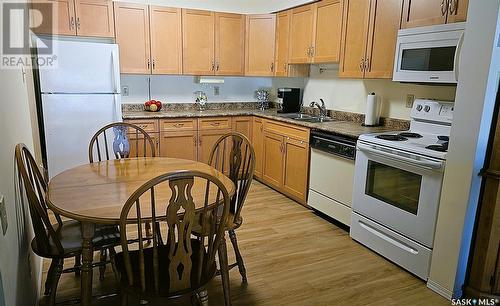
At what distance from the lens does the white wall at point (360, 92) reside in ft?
9.62

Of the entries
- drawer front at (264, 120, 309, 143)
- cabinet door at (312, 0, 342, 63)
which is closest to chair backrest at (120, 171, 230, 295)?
drawer front at (264, 120, 309, 143)

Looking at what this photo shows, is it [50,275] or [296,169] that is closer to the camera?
[50,275]

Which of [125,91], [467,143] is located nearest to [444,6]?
[467,143]

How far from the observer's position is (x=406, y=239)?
2.42 meters

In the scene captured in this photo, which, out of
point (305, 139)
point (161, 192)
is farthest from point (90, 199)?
point (305, 139)

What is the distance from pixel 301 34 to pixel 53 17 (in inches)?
104

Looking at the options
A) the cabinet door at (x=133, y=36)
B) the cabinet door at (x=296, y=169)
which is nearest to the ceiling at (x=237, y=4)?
the cabinet door at (x=133, y=36)

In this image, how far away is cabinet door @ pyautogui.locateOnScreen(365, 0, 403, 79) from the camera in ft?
9.25

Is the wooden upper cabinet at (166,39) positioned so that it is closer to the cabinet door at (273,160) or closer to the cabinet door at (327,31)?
the cabinet door at (273,160)

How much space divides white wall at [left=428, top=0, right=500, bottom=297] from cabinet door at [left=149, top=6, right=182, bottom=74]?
3.09 metres

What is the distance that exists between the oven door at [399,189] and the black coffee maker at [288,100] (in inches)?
70.2

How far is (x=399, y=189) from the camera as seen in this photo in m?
2.48

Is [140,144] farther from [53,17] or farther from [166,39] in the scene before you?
[53,17]

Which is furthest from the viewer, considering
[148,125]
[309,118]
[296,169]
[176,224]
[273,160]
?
[273,160]
